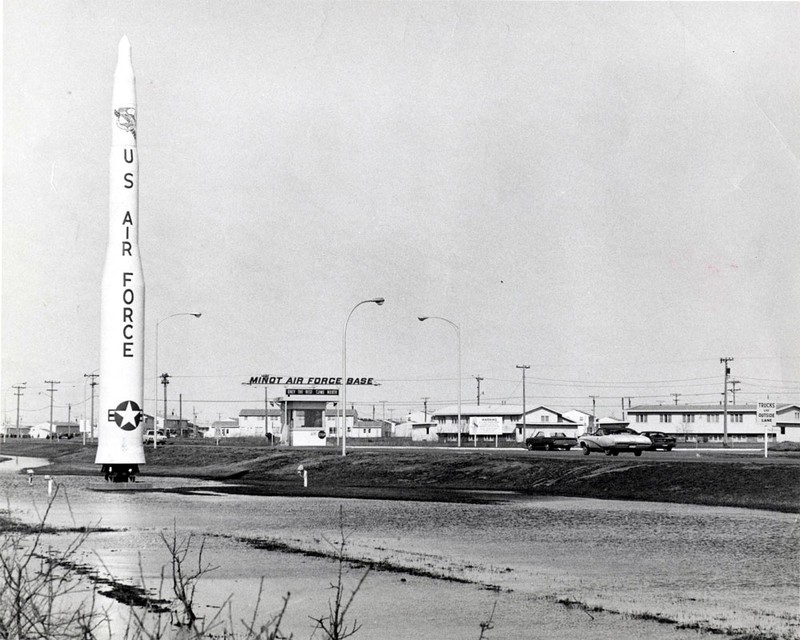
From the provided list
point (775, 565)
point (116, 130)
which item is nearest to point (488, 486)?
point (116, 130)

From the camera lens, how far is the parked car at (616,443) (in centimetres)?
4981

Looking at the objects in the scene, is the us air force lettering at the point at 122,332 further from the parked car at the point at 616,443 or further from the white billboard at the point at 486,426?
the white billboard at the point at 486,426

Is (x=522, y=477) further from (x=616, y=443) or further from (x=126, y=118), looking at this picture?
(x=126, y=118)

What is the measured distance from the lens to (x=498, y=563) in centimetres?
1603

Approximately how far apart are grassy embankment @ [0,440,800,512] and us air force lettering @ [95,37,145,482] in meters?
5.12

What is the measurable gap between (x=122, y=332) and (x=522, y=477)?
1587 cm

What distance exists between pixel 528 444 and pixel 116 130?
41755 mm

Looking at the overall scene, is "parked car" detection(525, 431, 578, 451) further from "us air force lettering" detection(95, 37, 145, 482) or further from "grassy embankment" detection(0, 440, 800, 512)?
"us air force lettering" detection(95, 37, 145, 482)

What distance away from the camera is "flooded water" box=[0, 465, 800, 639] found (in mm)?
11469

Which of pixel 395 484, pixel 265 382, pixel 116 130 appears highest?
pixel 116 130

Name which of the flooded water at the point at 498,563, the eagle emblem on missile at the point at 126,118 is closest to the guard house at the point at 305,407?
the eagle emblem on missile at the point at 126,118

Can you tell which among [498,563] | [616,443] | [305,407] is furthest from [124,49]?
[305,407]

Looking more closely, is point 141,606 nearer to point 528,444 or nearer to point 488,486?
point 488,486

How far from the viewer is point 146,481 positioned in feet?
140
